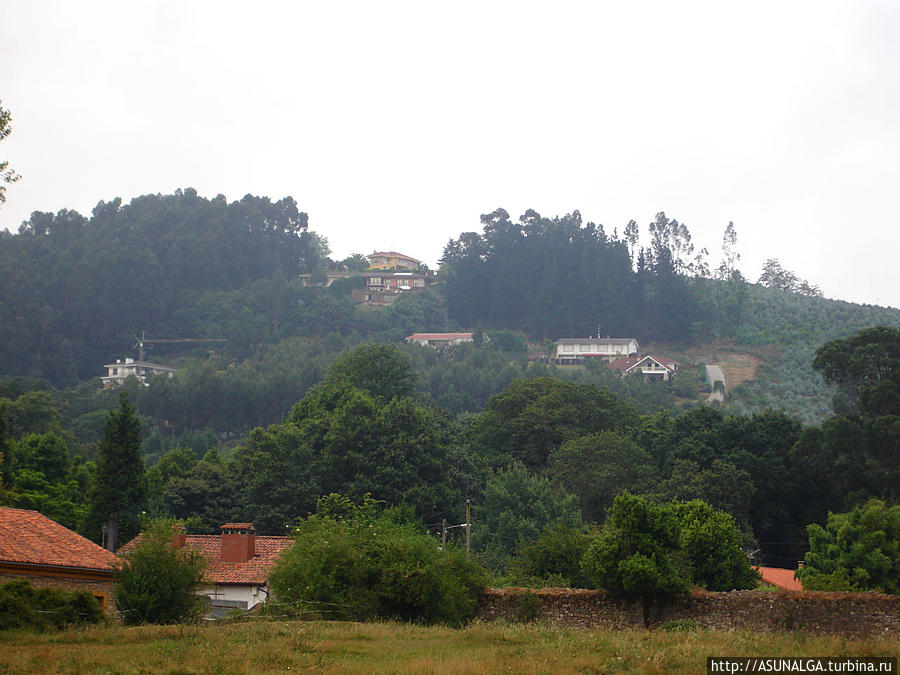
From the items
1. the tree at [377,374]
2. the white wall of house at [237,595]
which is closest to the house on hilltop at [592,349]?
the tree at [377,374]

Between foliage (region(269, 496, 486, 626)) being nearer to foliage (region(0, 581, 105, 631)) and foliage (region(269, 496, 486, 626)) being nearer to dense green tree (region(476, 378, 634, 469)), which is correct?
foliage (region(0, 581, 105, 631))

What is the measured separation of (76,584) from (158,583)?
2.60m

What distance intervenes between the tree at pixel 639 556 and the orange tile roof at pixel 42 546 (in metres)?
10.2

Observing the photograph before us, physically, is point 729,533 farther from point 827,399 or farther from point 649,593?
point 827,399

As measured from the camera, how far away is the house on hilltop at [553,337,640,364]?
336 ft

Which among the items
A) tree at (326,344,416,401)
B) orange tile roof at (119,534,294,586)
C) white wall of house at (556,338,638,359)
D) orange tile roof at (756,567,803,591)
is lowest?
orange tile roof at (756,567,803,591)

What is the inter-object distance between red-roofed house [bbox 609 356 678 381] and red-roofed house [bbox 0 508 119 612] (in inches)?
2918

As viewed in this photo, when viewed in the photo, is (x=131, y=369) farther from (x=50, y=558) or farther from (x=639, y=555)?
(x=639, y=555)

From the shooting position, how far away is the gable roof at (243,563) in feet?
83.8

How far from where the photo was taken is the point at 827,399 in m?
84.0

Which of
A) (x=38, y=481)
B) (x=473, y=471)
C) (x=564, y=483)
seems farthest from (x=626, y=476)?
(x=38, y=481)

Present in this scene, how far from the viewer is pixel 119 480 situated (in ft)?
117

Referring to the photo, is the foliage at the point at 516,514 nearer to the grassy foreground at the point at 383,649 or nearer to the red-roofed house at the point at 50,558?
the red-roofed house at the point at 50,558

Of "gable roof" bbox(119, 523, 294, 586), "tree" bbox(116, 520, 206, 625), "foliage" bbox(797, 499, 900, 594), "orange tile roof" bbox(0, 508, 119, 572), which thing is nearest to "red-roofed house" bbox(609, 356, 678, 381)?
"foliage" bbox(797, 499, 900, 594)
